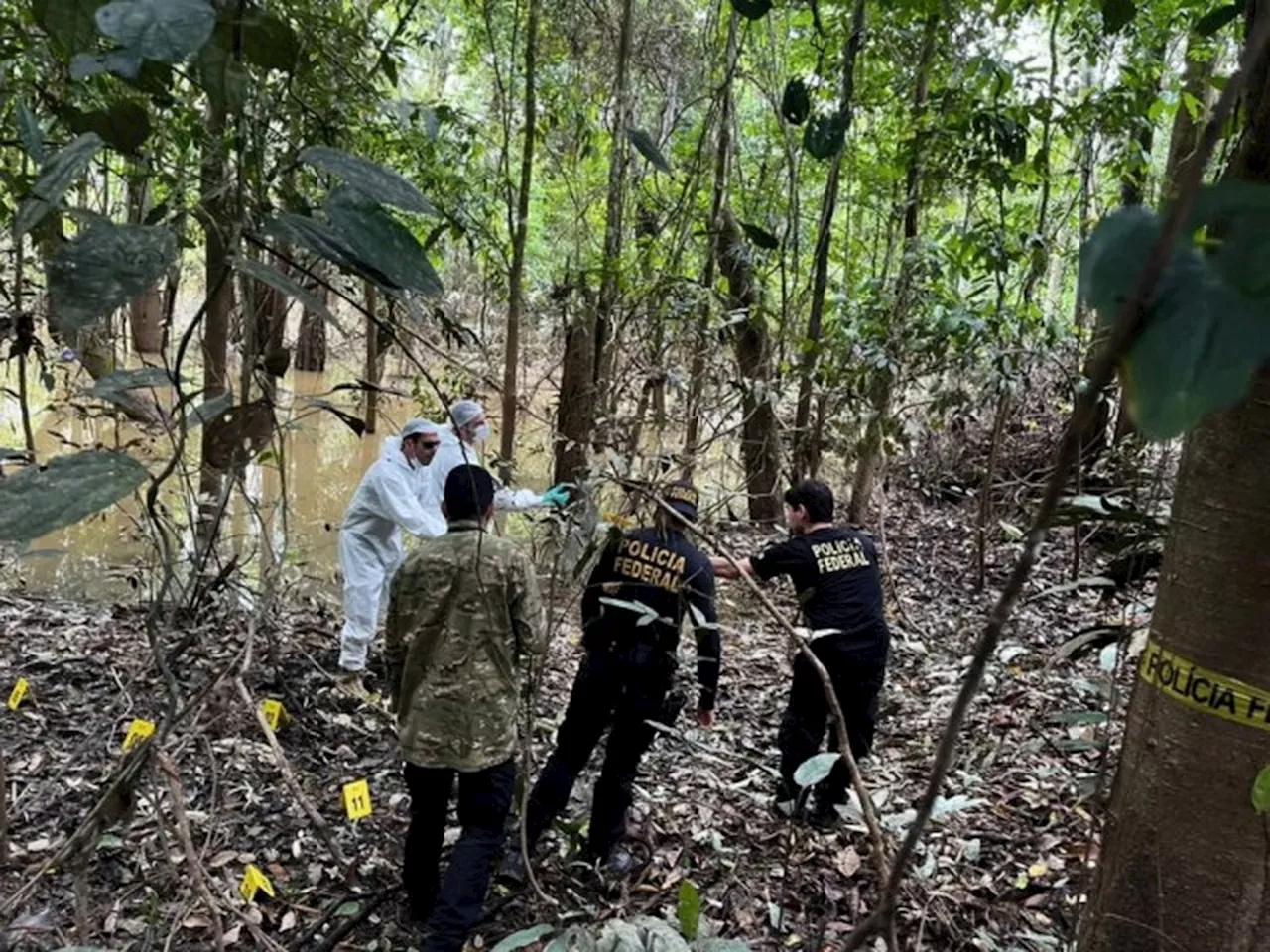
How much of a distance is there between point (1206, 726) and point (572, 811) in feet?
9.63

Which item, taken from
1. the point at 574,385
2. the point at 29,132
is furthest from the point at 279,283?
the point at 574,385

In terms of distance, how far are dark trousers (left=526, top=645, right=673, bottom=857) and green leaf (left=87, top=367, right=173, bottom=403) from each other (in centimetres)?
249

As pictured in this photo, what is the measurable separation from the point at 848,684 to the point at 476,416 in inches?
91.5

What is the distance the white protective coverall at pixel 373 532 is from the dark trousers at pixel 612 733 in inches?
65.3

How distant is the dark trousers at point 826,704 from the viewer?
139 inches

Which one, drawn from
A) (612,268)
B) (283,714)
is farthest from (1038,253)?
(283,714)

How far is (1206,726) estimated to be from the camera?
107cm

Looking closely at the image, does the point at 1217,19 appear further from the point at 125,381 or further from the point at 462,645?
the point at 462,645

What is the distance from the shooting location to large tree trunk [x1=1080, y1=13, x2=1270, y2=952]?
3.32 feet

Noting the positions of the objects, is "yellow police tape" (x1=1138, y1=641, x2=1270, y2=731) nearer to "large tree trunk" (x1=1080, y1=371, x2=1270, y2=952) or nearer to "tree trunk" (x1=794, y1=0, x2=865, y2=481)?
"large tree trunk" (x1=1080, y1=371, x2=1270, y2=952)

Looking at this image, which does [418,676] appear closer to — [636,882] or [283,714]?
[636,882]

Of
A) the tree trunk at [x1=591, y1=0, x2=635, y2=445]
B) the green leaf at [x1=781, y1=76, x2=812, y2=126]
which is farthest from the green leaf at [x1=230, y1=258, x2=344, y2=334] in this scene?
the tree trunk at [x1=591, y1=0, x2=635, y2=445]

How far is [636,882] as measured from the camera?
10.6 feet

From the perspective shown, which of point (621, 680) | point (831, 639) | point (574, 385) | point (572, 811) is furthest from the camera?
point (574, 385)
